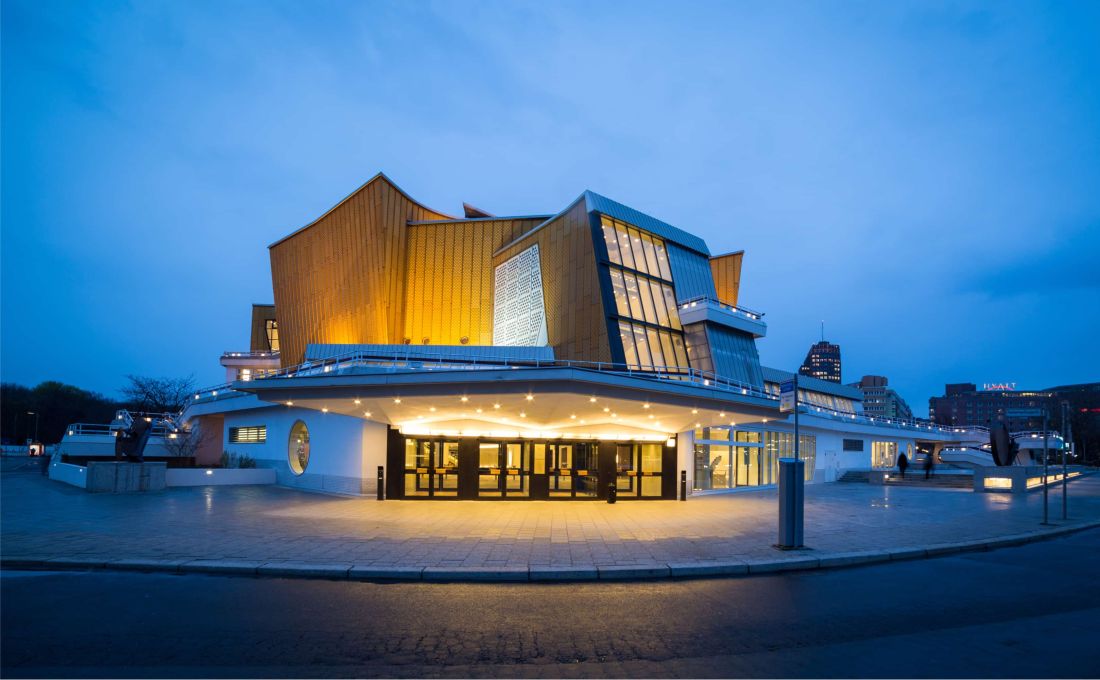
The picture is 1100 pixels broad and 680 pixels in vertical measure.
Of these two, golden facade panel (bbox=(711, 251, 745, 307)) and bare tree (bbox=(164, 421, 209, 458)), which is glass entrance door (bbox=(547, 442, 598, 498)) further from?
golden facade panel (bbox=(711, 251, 745, 307))

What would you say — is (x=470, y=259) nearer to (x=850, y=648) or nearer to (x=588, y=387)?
(x=588, y=387)

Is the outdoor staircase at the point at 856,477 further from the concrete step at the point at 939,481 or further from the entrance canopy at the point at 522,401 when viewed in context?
the entrance canopy at the point at 522,401

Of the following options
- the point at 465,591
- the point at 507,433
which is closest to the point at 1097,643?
the point at 465,591

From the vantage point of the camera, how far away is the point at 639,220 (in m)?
33.4

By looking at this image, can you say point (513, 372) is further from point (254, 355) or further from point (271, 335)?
point (271, 335)

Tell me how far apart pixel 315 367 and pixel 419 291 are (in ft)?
38.0

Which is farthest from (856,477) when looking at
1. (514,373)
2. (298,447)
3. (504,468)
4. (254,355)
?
(254,355)

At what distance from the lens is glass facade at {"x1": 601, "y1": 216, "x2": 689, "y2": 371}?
30.3 metres

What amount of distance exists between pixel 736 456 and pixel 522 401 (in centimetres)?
1567

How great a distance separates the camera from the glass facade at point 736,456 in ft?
93.1

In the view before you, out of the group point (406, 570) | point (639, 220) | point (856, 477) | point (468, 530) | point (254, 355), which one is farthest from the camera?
point (254, 355)

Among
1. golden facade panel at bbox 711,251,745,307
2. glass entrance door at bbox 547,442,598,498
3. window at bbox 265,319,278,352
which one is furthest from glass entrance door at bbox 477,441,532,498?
window at bbox 265,319,278,352

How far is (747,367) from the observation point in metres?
35.6

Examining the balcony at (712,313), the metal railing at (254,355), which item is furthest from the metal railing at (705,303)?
the metal railing at (254,355)
